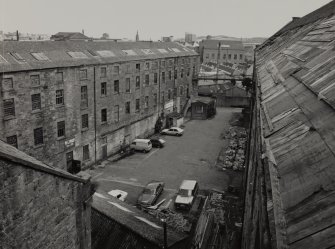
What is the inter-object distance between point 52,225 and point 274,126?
4.96 meters

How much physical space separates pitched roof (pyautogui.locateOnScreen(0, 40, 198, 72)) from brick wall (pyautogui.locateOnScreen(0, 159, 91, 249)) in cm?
1713

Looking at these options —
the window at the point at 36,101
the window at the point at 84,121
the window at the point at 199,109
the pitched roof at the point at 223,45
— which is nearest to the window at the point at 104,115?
the window at the point at 84,121

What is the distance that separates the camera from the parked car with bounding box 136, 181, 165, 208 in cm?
2292

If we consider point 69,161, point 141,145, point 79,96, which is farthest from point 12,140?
point 141,145

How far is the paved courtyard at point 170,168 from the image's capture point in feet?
89.2

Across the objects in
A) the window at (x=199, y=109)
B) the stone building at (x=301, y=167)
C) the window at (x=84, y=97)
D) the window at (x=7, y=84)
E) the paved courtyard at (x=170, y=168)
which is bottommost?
the paved courtyard at (x=170, y=168)

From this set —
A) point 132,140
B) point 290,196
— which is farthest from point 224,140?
point 290,196

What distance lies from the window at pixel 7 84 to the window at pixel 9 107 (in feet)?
2.74

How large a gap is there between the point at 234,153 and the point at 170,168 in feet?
24.2

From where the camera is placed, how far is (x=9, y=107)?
75.9ft

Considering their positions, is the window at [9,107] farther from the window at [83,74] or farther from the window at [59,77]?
the window at [83,74]

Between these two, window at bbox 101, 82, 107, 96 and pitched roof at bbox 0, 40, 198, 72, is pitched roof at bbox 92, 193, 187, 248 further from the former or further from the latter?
window at bbox 101, 82, 107, 96

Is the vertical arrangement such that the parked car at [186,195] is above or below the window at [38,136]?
below

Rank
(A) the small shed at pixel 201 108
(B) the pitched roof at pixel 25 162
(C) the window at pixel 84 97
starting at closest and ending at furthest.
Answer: (B) the pitched roof at pixel 25 162 → (C) the window at pixel 84 97 → (A) the small shed at pixel 201 108
